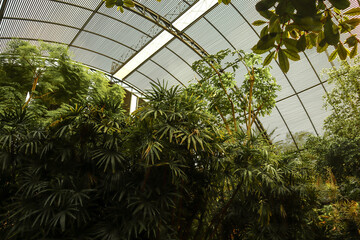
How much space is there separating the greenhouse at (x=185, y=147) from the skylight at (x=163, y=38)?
3.4 inches

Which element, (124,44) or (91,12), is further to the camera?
(124,44)

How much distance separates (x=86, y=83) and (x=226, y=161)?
224 inches

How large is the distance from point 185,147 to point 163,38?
867 cm

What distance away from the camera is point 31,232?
324 centimetres

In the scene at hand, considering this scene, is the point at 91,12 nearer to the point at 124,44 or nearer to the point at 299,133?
the point at 124,44

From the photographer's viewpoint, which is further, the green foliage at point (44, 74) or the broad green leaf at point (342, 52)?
the green foliage at point (44, 74)

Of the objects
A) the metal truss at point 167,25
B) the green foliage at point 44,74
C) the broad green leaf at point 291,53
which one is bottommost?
the broad green leaf at point 291,53

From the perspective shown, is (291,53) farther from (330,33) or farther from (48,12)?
(48,12)

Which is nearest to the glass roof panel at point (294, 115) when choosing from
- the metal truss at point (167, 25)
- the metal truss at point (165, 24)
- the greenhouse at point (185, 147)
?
the greenhouse at point (185, 147)

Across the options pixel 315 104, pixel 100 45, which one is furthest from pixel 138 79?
pixel 315 104

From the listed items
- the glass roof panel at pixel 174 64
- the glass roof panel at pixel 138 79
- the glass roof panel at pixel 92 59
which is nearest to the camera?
the glass roof panel at pixel 174 64

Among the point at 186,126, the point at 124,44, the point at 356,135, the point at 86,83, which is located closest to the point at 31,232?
the point at 186,126

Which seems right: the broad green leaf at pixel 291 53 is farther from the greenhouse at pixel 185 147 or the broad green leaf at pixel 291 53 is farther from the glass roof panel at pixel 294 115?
the glass roof panel at pixel 294 115

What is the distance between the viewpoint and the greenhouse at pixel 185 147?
3.18m
